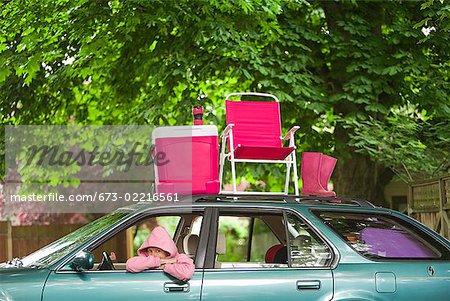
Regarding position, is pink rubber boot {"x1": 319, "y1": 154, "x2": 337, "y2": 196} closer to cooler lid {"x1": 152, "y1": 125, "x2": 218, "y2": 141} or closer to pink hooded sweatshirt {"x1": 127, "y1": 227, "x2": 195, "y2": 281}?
cooler lid {"x1": 152, "y1": 125, "x2": 218, "y2": 141}

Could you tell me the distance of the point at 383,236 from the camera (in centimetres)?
631

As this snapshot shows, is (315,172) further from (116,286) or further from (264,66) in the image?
(264,66)

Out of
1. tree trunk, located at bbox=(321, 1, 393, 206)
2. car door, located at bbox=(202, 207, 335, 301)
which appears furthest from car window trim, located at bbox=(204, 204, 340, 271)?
tree trunk, located at bbox=(321, 1, 393, 206)

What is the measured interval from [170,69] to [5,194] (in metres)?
6.43

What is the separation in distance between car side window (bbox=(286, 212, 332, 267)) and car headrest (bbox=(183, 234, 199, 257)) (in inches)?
32.5

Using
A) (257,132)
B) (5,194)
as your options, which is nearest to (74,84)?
(5,194)

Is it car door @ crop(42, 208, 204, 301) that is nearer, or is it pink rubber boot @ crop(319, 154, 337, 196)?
car door @ crop(42, 208, 204, 301)

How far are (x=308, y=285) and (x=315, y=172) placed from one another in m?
1.51

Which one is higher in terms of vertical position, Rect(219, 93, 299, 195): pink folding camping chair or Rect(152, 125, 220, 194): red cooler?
Rect(219, 93, 299, 195): pink folding camping chair

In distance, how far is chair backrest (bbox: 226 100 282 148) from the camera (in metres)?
8.27

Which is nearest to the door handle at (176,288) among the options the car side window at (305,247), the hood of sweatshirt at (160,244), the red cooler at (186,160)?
the hood of sweatshirt at (160,244)

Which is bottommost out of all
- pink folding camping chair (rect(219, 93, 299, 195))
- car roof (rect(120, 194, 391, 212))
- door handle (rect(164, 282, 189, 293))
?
door handle (rect(164, 282, 189, 293))

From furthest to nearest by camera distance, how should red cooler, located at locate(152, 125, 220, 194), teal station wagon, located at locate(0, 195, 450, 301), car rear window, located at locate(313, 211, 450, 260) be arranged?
red cooler, located at locate(152, 125, 220, 194)
car rear window, located at locate(313, 211, 450, 260)
teal station wagon, located at locate(0, 195, 450, 301)

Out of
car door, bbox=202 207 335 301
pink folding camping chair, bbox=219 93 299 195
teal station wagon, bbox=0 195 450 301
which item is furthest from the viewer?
pink folding camping chair, bbox=219 93 299 195
